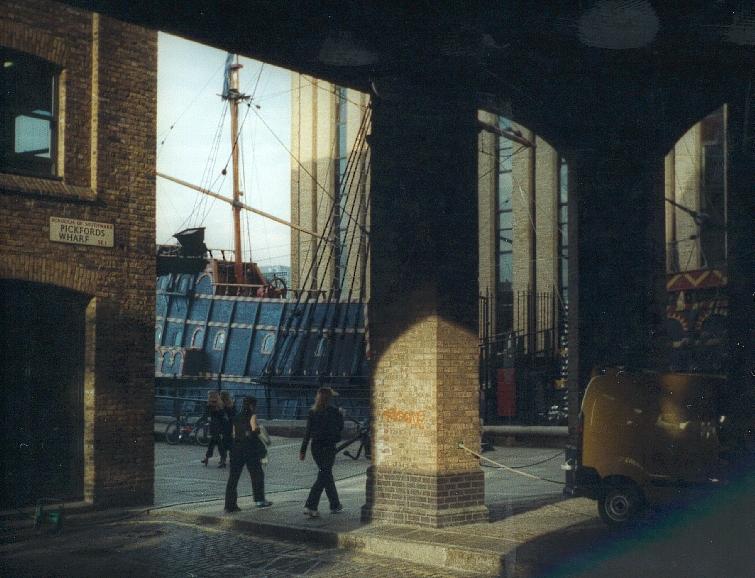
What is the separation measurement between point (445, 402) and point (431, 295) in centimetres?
132

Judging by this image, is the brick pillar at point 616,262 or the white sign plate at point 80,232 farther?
the brick pillar at point 616,262

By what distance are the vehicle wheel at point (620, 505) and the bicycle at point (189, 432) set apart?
1608 centimetres

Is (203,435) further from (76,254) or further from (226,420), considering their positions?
(76,254)

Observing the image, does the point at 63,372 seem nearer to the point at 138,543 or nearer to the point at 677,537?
the point at 138,543

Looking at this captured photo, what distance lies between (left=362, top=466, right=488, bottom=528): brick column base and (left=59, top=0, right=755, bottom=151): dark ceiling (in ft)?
15.9

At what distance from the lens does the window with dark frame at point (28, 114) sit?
1352cm

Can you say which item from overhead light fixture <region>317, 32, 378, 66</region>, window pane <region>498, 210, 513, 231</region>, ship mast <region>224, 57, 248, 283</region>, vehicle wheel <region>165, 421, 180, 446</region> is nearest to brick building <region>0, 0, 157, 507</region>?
overhead light fixture <region>317, 32, 378, 66</region>

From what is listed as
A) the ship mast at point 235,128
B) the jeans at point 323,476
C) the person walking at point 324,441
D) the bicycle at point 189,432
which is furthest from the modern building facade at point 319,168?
the jeans at point 323,476

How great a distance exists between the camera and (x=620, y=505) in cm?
1167

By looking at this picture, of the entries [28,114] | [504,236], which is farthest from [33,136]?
[504,236]

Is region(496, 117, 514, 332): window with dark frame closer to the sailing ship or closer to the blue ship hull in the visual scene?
the sailing ship

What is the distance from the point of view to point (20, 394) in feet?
44.7

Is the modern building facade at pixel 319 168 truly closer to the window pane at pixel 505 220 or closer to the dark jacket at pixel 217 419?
the window pane at pixel 505 220

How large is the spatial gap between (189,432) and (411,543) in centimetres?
1725
